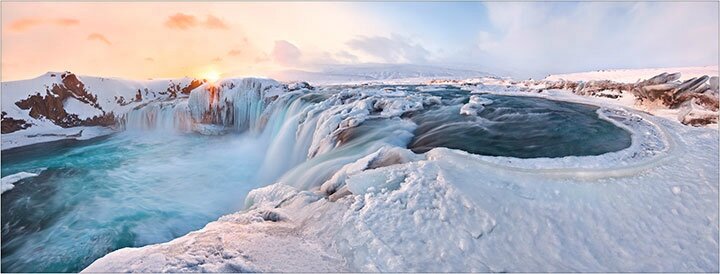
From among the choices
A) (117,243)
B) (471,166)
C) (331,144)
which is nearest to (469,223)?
(471,166)

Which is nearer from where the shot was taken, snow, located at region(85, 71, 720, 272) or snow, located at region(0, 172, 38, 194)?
snow, located at region(85, 71, 720, 272)

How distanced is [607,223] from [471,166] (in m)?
2.24

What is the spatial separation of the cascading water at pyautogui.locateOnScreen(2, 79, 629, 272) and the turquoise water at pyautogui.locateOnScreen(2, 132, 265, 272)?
5cm

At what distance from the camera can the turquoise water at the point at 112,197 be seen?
9.29 meters

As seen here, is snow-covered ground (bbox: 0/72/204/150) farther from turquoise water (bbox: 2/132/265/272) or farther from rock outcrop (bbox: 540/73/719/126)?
rock outcrop (bbox: 540/73/719/126)

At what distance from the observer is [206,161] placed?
18.5 m

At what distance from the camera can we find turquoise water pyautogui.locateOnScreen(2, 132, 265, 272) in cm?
929

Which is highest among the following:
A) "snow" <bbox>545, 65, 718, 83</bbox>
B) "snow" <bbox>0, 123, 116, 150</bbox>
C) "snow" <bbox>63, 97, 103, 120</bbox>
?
"snow" <bbox>545, 65, 718, 83</bbox>

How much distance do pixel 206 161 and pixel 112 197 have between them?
18.7 feet

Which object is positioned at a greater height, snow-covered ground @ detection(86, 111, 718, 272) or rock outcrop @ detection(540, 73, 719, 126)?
rock outcrop @ detection(540, 73, 719, 126)

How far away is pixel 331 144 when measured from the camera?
11414mm

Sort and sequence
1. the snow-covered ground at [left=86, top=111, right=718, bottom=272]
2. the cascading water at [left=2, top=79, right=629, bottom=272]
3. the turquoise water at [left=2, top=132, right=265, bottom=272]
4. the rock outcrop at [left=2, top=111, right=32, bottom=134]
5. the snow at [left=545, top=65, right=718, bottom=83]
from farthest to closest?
the rock outcrop at [left=2, top=111, right=32, bottom=134], the snow at [left=545, top=65, right=718, bottom=83], the cascading water at [left=2, top=79, right=629, bottom=272], the turquoise water at [left=2, top=132, right=265, bottom=272], the snow-covered ground at [left=86, top=111, right=718, bottom=272]

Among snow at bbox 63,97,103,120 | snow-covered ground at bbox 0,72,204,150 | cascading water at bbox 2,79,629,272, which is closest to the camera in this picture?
cascading water at bbox 2,79,629,272

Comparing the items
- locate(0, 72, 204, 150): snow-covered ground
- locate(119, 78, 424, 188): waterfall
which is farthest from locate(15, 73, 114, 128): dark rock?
locate(119, 78, 424, 188): waterfall
